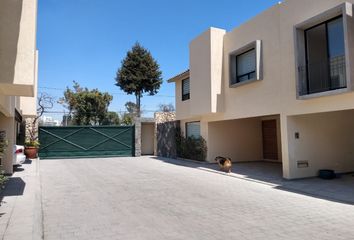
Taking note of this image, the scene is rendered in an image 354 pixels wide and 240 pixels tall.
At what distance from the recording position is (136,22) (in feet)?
58.0

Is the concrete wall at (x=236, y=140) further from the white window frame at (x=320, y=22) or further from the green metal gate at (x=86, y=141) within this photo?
the green metal gate at (x=86, y=141)

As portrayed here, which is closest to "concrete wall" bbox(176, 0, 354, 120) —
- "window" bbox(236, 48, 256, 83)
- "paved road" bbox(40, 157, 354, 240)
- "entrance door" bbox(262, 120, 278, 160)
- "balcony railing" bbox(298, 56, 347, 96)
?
"balcony railing" bbox(298, 56, 347, 96)

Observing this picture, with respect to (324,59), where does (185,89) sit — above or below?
above

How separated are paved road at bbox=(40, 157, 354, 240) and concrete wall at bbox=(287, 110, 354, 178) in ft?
6.92

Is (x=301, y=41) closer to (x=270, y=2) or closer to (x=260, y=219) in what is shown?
(x=270, y=2)

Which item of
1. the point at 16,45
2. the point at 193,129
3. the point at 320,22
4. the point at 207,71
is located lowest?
the point at 193,129

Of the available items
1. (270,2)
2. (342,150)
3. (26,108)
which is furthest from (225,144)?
(26,108)

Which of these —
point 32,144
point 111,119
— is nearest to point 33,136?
point 32,144

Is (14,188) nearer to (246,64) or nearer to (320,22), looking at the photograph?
(246,64)

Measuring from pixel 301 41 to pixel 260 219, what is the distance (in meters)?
7.01

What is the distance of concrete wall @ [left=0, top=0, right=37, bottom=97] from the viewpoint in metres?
6.14

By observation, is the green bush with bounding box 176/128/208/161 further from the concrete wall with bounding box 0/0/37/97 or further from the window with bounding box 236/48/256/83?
the concrete wall with bounding box 0/0/37/97

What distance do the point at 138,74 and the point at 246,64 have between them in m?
24.2

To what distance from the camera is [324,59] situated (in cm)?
1062
